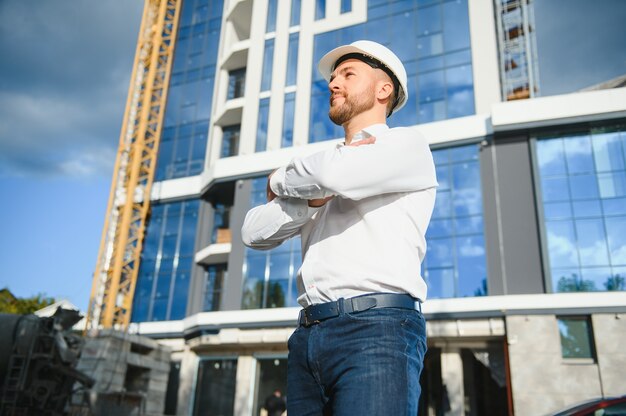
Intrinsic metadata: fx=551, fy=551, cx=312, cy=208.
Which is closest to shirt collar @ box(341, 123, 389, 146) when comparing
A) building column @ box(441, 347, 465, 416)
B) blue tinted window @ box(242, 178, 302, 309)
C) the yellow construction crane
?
building column @ box(441, 347, 465, 416)

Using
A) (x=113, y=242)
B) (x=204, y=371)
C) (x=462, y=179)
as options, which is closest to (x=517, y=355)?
(x=462, y=179)

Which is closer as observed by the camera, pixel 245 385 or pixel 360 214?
pixel 360 214

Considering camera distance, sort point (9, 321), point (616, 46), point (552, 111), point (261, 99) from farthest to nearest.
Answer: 1. point (261, 99)
2. point (616, 46)
3. point (552, 111)
4. point (9, 321)

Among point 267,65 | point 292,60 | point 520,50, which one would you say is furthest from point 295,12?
point 520,50

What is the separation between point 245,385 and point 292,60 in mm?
15535

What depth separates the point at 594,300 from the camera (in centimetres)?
Result: 1825

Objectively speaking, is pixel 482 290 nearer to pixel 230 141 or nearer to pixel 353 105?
pixel 230 141

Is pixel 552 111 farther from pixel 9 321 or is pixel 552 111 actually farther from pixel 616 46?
pixel 9 321

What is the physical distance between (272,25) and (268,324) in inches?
630

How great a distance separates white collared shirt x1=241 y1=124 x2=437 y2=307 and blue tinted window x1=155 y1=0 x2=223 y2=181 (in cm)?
2768

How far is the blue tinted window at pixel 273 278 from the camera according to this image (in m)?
22.6

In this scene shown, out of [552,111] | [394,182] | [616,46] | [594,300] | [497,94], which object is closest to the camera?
[394,182]

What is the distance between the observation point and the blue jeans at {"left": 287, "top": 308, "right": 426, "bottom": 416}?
1624 millimetres

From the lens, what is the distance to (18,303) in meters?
35.2
